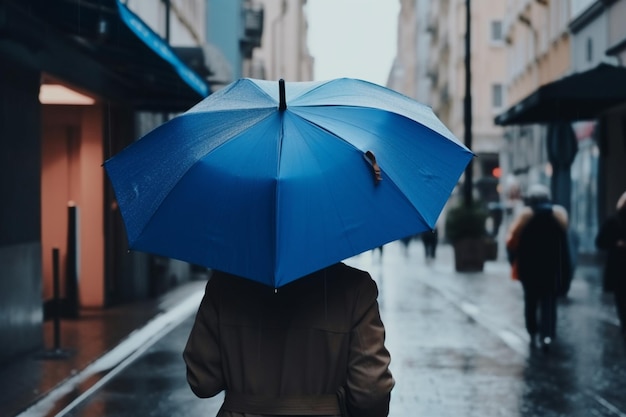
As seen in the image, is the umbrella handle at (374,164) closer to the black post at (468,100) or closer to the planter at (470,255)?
the planter at (470,255)

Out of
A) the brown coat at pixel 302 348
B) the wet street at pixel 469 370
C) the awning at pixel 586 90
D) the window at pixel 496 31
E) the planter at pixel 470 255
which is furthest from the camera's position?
the window at pixel 496 31

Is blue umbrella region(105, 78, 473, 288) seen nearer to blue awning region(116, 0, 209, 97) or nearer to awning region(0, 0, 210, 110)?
awning region(0, 0, 210, 110)

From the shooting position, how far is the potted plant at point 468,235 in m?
29.6

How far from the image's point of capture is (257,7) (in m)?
52.7

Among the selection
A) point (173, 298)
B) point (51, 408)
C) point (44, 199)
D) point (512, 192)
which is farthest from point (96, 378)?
point (512, 192)

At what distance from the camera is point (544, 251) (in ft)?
39.4

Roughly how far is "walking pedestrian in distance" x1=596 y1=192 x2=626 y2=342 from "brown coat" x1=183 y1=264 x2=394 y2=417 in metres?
7.92

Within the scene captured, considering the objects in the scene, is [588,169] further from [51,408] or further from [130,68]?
[51,408]

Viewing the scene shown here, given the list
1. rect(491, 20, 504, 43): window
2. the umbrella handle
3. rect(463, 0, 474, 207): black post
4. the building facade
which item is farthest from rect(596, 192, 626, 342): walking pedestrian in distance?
rect(491, 20, 504, 43): window

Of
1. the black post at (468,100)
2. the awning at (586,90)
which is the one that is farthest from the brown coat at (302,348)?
the black post at (468,100)

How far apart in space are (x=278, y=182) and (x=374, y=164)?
32 centimetres

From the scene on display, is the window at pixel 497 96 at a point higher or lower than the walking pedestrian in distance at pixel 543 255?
higher

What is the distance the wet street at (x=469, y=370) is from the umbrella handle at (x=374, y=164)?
498 centimetres

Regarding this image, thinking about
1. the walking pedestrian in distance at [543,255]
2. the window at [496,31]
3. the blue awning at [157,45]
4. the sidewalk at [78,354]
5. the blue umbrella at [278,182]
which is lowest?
the sidewalk at [78,354]
